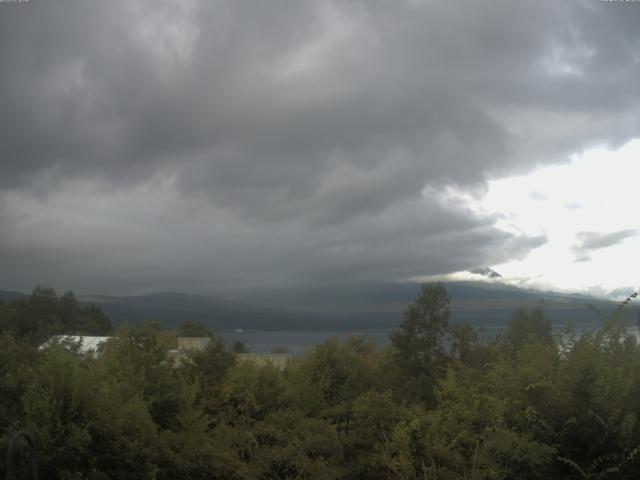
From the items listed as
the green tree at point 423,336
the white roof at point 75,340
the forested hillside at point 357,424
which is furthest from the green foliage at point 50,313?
the forested hillside at point 357,424

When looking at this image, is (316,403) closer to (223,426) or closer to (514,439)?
(223,426)

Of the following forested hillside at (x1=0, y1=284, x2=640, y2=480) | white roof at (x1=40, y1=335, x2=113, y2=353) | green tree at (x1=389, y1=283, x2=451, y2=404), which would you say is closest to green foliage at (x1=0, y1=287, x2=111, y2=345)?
white roof at (x1=40, y1=335, x2=113, y2=353)

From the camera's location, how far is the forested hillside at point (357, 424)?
9438mm

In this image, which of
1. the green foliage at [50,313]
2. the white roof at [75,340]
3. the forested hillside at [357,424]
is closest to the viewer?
the forested hillside at [357,424]

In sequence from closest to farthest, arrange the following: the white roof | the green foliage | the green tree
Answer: the white roof
the green tree
the green foliage

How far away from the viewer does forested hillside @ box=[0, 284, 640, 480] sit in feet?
31.0

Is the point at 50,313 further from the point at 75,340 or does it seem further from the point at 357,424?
the point at 357,424

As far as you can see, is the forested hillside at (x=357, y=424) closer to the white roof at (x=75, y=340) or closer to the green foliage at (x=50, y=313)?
the white roof at (x=75, y=340)

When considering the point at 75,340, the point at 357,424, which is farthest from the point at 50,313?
the point at 357,424

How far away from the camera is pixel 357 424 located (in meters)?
14.0

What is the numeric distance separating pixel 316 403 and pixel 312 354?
9.53 ft

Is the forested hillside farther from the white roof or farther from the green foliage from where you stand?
the green foliage

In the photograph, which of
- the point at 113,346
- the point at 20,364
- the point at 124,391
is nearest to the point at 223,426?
the point at 124,391

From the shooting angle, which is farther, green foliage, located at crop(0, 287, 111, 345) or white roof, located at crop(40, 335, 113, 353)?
green foliage, located at crop(0, 287, 111, 345)
